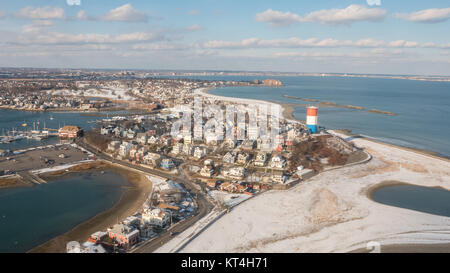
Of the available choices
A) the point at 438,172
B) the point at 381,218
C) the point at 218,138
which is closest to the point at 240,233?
the point at 381,218

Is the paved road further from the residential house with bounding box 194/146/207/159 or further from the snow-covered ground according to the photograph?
the residential house with bounding box 194/146/207/159

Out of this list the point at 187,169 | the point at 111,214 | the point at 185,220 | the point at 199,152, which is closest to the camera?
the point at 185,220

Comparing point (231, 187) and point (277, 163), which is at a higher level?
point (277, 163)

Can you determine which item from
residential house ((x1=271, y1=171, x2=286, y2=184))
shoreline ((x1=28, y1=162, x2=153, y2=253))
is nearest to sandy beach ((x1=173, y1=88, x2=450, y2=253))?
residential house ((x1=271, y1=171, x2=286, y2=184))

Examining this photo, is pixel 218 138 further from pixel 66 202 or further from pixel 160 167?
pixel 66 202

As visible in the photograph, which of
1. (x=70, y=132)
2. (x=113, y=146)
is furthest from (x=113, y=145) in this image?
(x=70, y=132)

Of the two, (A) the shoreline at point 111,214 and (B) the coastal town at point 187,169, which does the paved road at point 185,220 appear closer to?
(B) the coastal town at point 187,169

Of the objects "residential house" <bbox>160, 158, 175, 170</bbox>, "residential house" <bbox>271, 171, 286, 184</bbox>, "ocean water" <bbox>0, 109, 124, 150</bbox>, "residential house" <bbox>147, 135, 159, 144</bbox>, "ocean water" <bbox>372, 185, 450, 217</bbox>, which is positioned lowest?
"ocean water" <bbox>372, 185, 450, 217</bbox>

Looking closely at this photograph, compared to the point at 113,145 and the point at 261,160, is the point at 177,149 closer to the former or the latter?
the point at 113,145
